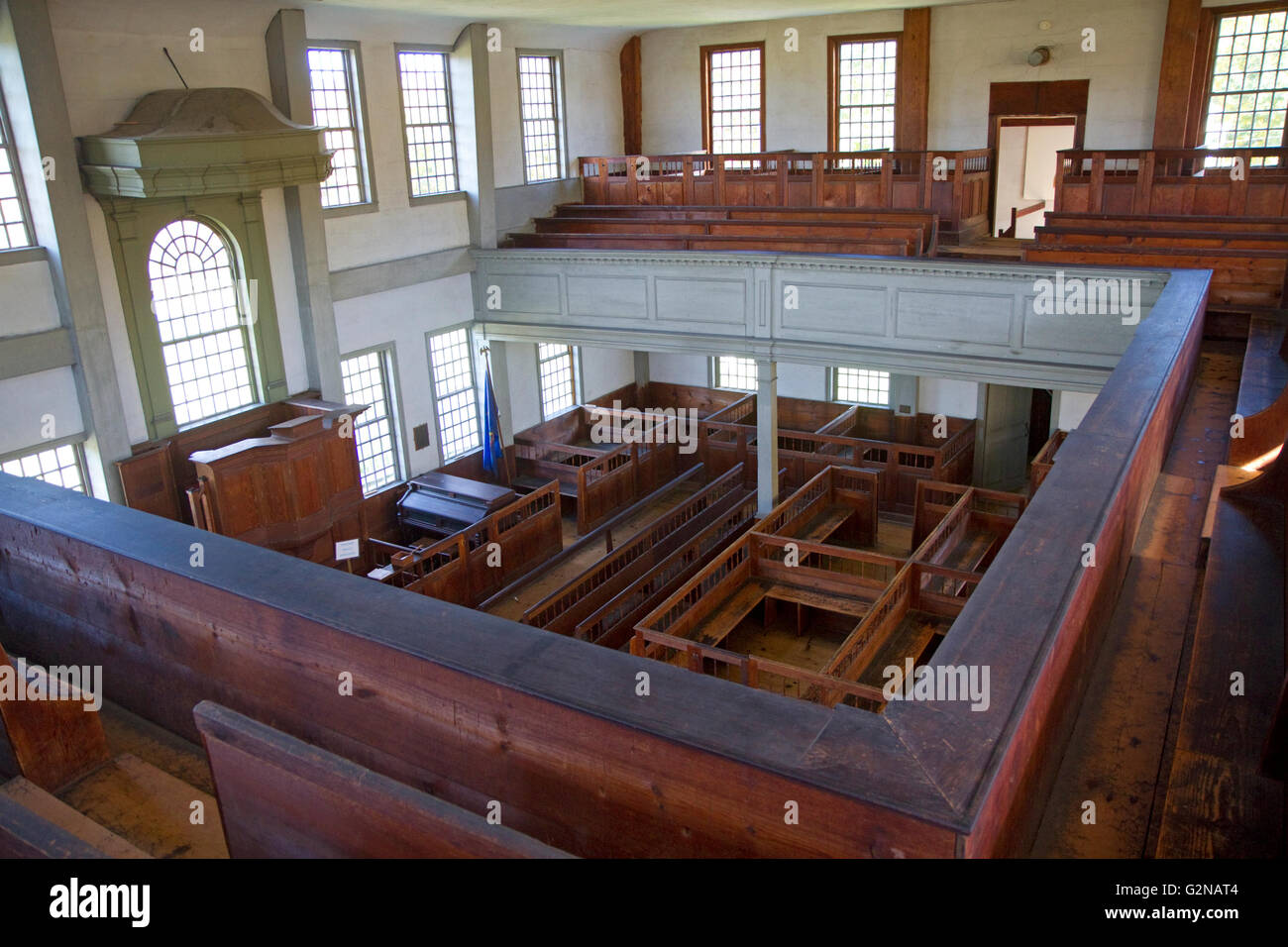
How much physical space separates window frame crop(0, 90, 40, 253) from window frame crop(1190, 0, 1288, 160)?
1513cm

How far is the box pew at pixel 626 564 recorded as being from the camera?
10.4 m

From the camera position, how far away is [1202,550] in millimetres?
3771

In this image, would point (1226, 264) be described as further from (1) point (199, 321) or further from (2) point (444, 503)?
(1) point (199, 321)

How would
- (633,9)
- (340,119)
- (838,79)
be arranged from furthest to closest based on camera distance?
(838,79) < (633,9) < (340,119)

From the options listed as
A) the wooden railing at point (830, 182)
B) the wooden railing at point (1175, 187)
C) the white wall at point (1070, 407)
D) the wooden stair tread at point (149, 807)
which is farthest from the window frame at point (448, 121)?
the wooden stair tread at point (149, 807)

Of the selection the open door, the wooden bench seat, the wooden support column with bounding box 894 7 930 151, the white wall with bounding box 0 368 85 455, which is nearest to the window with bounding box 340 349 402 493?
the wooden bench seat

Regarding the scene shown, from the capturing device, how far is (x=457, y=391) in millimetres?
16000

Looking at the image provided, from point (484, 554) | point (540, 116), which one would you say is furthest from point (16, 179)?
point (540, 116)

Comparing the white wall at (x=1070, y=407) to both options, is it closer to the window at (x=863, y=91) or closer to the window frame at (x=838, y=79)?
the window frame at (x=838, y=79)

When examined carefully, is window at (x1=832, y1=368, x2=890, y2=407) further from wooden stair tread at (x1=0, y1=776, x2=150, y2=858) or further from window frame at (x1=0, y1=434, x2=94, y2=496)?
wooden stair tread at (x1=0, y1=776, x2=150, y2=858)

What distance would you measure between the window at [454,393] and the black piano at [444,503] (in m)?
1.32

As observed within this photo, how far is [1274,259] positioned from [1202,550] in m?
7.88

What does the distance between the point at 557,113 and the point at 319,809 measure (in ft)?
56.3
